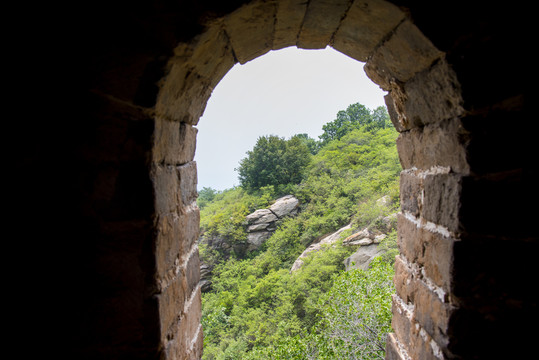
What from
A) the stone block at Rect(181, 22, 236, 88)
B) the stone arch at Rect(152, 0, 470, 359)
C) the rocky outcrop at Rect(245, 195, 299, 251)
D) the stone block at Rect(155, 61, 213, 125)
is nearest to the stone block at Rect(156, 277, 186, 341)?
the stone arch at Rect(152, 0, 470, 359)

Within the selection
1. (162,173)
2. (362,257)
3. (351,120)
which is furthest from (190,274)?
Result: (351,120)

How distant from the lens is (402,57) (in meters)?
1.10

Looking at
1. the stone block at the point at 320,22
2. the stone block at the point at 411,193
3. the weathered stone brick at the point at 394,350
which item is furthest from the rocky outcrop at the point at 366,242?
the stone block at the point at 320,22

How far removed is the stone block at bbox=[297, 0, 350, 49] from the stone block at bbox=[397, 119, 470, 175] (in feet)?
1.98

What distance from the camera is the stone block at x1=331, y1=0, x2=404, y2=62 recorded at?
964 mm

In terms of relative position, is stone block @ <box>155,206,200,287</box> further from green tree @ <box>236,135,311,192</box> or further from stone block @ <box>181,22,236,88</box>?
green tree @ <box>236,135,311,192</box>

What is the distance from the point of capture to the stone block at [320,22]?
43.0 inches

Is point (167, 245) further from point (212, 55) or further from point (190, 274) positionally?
point (212, 55)

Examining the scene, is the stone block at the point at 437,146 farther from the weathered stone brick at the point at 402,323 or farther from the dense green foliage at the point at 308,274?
the dense green foliage at the point at 308,274

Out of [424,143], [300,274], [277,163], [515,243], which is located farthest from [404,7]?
[277,163]

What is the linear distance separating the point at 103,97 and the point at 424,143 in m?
1.25

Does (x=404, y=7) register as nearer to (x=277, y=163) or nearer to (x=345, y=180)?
(x=345, y=180)

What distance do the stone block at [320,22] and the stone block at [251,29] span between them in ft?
0.52

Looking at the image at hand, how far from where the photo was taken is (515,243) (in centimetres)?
86
